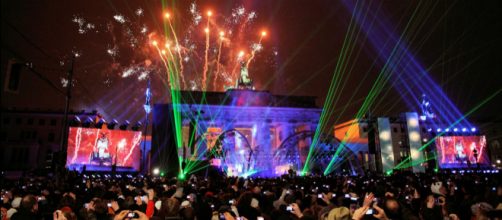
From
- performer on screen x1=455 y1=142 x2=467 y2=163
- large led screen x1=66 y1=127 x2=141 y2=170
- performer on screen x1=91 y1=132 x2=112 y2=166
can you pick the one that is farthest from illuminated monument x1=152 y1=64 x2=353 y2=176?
performer on screen x1=455 y1=142 x2=467 y2=163

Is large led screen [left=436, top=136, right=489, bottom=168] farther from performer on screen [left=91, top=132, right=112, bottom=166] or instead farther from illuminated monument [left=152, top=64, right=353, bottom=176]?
performer on screen [left=91, top=132, right=112, bottom=166]

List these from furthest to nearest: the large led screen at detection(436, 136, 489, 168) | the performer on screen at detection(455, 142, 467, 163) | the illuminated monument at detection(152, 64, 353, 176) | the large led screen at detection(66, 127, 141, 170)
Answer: the illuminated monument at detection(152, 64, 353, 176) → the performer on screen at detection(455, 142, 467, 163) → the large led screen at detection(436, 136, 489, 168) → the large led screen at detection(66, 127, 141, 170)

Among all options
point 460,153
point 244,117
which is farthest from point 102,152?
point 460,153

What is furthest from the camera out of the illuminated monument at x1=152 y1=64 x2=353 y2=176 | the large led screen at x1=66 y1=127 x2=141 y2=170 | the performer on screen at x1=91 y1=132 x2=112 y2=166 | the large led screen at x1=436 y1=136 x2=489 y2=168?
the illuminated monument at x1=152 y1=64 x2=353 y2=176

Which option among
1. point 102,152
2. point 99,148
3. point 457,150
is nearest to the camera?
point 99,148

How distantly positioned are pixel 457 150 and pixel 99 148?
167 feet

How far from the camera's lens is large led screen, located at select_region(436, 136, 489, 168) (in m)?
51.8

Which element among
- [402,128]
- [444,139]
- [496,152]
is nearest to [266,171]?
[444,139]

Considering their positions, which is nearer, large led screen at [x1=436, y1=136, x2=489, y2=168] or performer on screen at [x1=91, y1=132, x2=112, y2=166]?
performer on screen at [x1=91, y1=132, x2=112, y2=166]

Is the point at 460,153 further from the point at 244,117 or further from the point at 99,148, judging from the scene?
the point at 99,148

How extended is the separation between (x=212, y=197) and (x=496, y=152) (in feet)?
305

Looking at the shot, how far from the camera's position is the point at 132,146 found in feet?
159

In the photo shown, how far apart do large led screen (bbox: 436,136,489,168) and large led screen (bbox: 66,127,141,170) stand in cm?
4472

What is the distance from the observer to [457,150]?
5234cm
